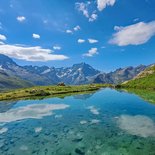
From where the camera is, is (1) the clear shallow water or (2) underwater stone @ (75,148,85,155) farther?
(1) the clear shallow water

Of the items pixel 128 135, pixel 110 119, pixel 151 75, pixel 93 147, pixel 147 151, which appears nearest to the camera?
pixel 147 151

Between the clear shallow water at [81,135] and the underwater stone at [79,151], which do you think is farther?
the clear shallow water at [81,135]

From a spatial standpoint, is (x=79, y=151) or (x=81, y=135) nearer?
(x=79, y=151)

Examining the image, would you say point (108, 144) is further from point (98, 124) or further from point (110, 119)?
point (110, 119)

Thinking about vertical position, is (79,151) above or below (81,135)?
below

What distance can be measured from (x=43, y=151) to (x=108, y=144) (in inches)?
420

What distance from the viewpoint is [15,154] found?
115ft

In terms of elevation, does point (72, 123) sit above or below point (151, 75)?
below

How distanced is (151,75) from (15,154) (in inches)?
6516

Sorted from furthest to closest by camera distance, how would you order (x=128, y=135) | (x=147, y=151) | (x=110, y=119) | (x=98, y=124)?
1. (x=110, y=119)
2. (x=98, y=124)
3. (x=128, y=135)
4. (x=147, y=151)

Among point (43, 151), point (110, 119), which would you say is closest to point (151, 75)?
point (110, 119)

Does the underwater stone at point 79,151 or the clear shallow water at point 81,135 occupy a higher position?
the clear shallow water at point 81,135

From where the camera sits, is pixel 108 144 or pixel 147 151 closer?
pixel 147 151

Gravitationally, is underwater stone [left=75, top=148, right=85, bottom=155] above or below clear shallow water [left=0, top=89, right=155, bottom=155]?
below
